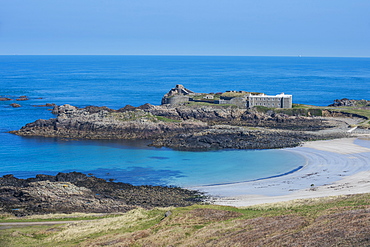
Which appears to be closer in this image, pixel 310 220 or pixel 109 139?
pixel 310 220

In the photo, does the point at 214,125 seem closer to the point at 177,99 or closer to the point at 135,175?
the point at 177,99

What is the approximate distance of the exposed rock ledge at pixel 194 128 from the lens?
80.1m

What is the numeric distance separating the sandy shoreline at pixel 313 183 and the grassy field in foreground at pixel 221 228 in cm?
1004

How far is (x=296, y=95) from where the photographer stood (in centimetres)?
16138

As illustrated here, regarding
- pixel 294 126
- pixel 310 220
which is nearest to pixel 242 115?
pixel 294 126

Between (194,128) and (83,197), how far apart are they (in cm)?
4516

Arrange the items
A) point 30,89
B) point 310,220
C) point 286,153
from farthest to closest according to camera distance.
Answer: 1. point 30,89
2. point 286,153
3. point 310,220

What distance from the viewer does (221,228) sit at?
31.4 metres

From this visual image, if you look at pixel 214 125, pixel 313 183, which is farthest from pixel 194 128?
pixel 313 183

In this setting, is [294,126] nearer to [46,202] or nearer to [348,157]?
[348,157]

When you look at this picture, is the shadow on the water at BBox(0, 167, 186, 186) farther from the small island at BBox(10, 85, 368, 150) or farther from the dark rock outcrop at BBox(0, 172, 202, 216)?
the small island at BBox(10, 85, 368, 150)

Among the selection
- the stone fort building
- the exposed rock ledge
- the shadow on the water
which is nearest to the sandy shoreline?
the shadow on the water

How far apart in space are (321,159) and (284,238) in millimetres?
42080

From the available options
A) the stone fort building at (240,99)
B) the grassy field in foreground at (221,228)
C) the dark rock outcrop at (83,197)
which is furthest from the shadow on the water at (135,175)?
the stone fort building at (240,99)
